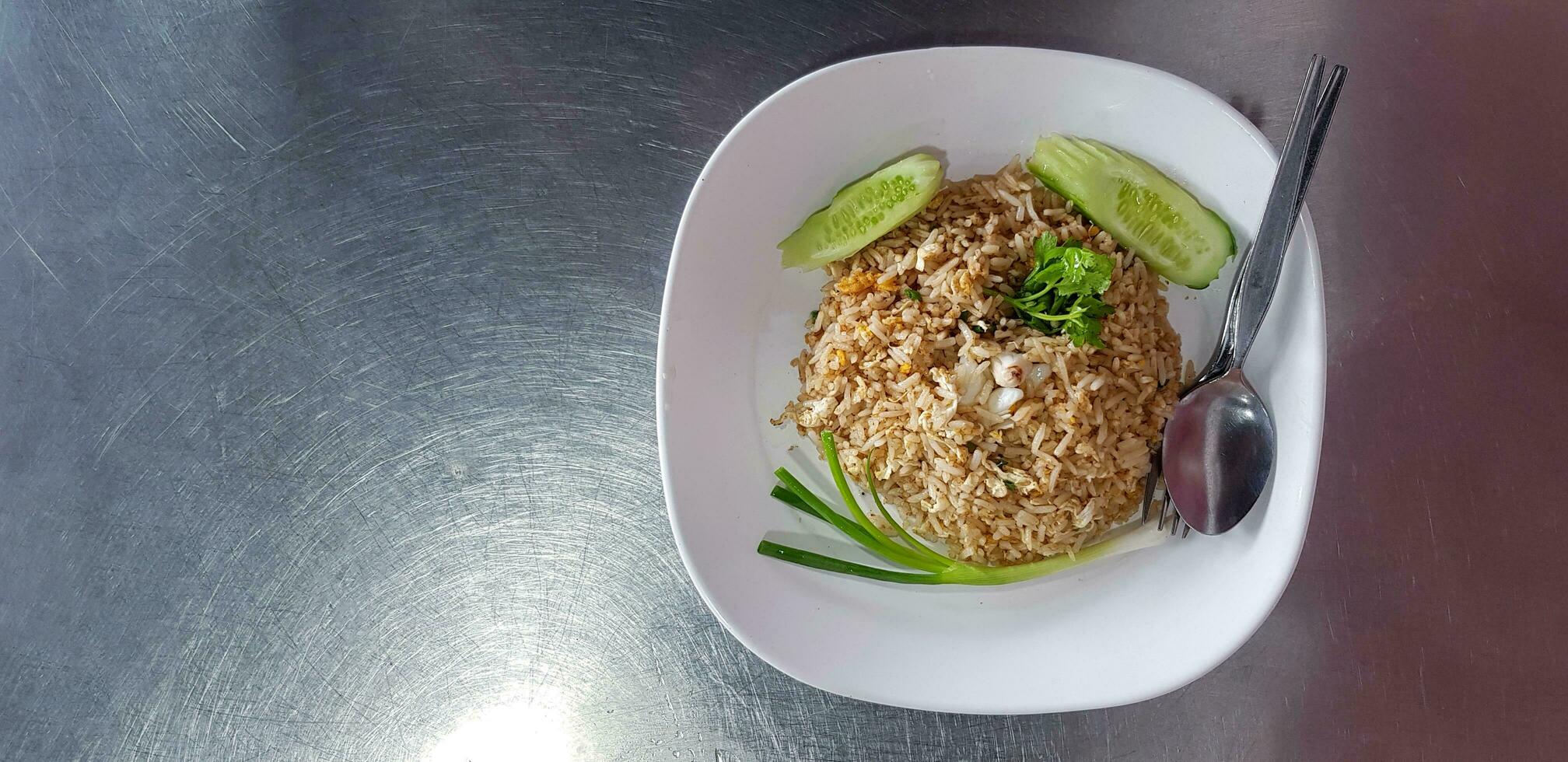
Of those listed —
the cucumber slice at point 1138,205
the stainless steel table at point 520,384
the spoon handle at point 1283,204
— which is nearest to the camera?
the spoon handle at point 1283,204

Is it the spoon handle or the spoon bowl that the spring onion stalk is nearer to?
the spoon bowl

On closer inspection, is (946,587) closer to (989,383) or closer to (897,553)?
(897,553)

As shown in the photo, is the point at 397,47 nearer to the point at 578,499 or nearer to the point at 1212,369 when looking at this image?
the point at 578,499

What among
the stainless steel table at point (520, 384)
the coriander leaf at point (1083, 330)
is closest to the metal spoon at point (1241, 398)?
the coriander leaf at point (1083, 330)

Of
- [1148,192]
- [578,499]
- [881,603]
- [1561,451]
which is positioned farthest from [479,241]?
[1561,451]

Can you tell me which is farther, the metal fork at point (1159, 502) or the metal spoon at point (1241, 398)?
the metal fork at point (1159, 502)

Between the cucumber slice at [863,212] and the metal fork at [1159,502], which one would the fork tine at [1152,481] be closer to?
the metal fork at [1159,502]
